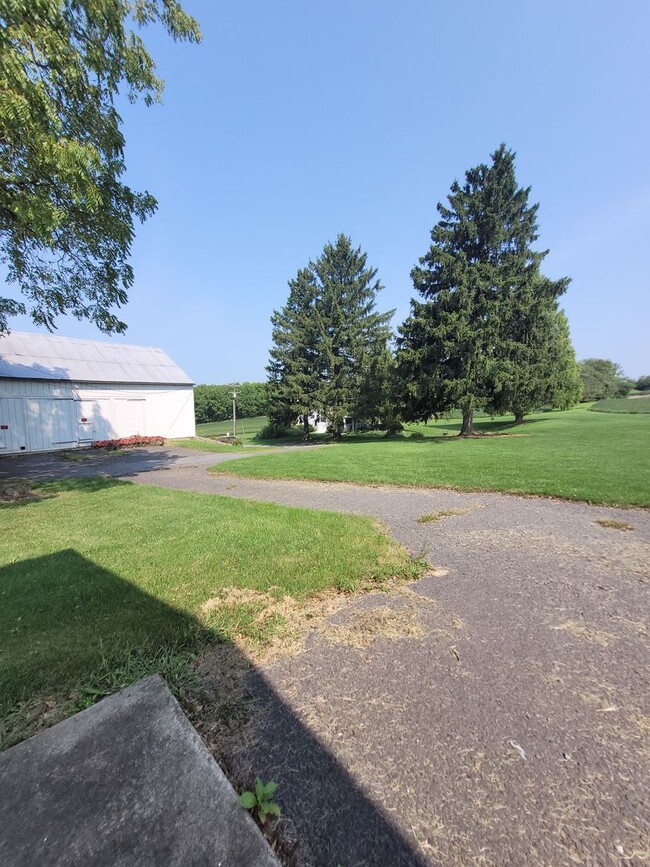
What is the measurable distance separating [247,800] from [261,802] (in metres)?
0.07

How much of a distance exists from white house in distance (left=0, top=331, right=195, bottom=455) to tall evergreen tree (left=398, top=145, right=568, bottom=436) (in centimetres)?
1446

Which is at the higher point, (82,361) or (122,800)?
(82,361)

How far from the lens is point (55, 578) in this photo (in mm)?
3500

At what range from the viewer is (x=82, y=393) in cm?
1897

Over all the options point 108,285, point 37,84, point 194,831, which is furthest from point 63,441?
point 194,831

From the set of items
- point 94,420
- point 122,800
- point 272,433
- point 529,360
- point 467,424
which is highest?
point 529,360

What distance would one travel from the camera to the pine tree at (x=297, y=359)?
25141mm

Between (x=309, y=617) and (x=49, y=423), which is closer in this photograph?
(x=309, y=617)

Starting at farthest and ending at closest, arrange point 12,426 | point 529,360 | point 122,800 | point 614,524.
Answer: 1. point 529,360
2. point 12,426
3. point 614,524
4. point 122,800

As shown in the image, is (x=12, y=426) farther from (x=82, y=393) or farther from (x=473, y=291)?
(x=473, y=291)

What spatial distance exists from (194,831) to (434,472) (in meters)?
7.97

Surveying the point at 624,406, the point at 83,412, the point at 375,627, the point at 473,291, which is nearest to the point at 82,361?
the point at 83,412

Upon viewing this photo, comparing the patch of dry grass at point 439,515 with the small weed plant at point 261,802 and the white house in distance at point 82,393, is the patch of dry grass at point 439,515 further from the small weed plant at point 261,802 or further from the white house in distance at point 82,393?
the white house in distance at point 82,393

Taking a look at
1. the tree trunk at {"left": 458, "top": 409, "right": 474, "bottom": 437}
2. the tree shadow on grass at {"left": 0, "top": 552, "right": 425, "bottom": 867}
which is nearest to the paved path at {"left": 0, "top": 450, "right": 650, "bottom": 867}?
the tree shadow on grass at {"left": 0, "top": 552, "right": 425, "bottom": 867}
